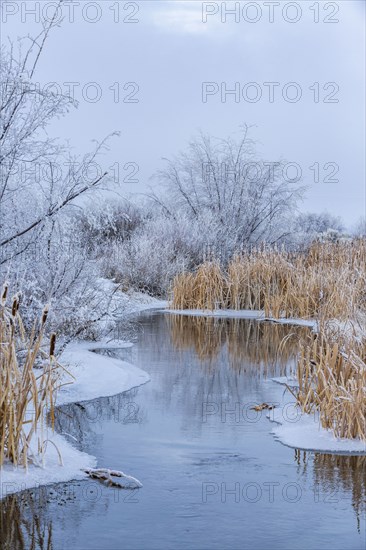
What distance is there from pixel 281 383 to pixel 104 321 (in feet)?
11.9

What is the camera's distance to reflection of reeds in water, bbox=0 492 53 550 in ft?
14.8

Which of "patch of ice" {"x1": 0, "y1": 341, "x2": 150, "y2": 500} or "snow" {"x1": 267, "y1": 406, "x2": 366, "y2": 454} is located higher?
"patch of ice" {"x1": 0, "y1": 341, "x2": 150, "y2": 500}

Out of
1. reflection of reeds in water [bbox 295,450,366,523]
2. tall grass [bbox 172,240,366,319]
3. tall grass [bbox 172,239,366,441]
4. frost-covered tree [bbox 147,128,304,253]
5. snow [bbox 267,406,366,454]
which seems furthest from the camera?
frost-covered tree [bbox 147,128,304,253]

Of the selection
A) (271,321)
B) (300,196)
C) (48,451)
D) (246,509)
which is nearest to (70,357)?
(48,451)

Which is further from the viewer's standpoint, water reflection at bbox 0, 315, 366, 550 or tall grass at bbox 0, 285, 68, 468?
tall grass at bbox 0, 285, 68, 468

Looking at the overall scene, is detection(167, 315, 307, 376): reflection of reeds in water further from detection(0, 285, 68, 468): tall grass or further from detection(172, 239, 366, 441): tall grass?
detection(0, 285, 68, 468): tall grass

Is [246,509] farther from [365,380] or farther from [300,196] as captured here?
[300,196]

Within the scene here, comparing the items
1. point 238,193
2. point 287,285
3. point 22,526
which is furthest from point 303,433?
point 238,193

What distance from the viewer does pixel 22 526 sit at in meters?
4.75

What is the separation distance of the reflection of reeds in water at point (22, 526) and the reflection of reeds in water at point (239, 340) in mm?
4291

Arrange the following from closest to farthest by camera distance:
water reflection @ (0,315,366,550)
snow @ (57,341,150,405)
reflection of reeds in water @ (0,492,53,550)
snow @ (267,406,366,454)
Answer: reflection of reeds in water @ (0,492,53,550), water reflection @ (0,315,366,550), snow @ (267,406,366,454), snow @ (57,341,150,405)

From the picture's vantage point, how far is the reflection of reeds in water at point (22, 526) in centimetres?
450

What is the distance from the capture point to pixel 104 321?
12016mm

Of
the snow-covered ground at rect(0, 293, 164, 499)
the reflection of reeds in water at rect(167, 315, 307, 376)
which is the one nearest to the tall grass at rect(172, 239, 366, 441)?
the reflection of reeds in water at rect(167, 315, 307, 376)
